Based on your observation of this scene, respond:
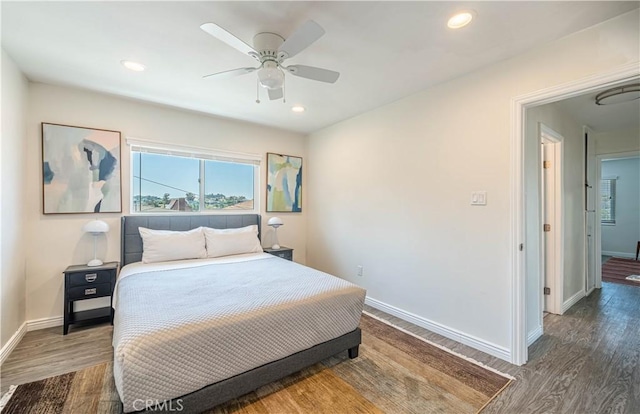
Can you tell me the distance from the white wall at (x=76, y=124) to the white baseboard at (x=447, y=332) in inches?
127

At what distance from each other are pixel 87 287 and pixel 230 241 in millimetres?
1478

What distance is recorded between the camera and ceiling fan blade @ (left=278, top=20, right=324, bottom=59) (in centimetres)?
157

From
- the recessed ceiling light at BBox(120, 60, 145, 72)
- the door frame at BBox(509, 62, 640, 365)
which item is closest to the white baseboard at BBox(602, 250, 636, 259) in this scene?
the door frame at BBox(509, 62, 640, 365)

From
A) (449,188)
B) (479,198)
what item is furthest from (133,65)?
(479,198)

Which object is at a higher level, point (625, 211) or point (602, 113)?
point (602, 113)

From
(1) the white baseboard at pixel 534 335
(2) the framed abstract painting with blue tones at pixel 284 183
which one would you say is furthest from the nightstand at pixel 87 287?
(1) the white baseboard at pixel 534 335

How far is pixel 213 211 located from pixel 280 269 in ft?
5.66

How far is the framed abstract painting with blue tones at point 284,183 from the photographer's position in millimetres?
4398

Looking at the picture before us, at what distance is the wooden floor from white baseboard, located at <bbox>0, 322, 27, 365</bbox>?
42 mm

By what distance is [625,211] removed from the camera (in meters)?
6.76

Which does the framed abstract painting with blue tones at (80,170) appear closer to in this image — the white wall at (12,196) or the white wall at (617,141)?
the white wall at (12,196)

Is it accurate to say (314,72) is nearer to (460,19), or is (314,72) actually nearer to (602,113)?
(460,19)

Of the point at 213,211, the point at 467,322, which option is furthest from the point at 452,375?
the point at 213,211

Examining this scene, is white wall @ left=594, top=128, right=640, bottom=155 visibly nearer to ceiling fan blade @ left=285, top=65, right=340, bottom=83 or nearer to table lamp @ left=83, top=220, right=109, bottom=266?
ceiling fan blade @ left=285, top=65, right=340, bottom=83
